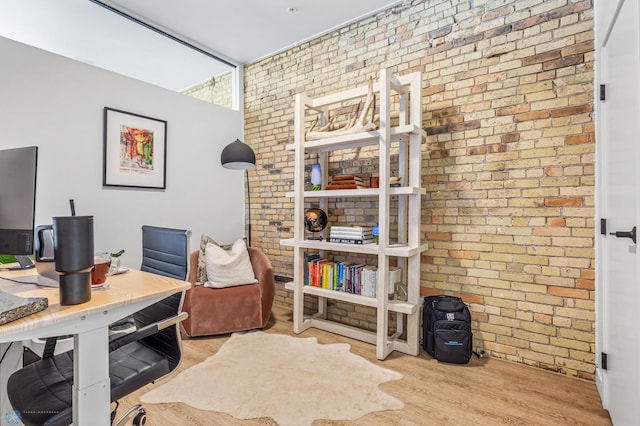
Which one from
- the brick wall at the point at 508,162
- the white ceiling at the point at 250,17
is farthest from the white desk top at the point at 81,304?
the white ceiling at the point at 250,17

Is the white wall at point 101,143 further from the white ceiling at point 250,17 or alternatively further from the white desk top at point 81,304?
the white desk top at point 81,304

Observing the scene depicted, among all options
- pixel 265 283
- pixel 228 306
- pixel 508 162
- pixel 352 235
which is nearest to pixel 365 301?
pixel 352 235

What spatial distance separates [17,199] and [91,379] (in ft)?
2.23

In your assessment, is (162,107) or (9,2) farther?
(162,107)

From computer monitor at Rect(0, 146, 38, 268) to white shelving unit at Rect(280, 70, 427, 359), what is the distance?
2.08 metres

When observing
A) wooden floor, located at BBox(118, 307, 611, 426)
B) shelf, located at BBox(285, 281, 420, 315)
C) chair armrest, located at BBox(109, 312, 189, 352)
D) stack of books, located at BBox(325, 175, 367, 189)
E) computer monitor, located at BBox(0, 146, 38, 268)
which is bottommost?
wooden floor, located at BBox(118, 307, 611, 426)

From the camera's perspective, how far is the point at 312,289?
311cm

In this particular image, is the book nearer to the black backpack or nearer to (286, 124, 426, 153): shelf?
the black backpack

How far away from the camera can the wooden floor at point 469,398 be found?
187cm

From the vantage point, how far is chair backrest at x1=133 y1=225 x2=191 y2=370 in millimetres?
1529

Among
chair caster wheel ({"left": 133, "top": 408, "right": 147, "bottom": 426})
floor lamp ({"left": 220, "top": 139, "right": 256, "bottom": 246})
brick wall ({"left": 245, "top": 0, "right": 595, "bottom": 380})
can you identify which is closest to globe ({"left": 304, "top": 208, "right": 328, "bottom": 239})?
brick wall ({"left": 245, "top": 0, "right": 595, "bottom": 380})

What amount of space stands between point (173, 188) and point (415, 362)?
2.87 meters

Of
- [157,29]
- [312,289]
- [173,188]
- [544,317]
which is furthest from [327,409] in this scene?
[157,29]

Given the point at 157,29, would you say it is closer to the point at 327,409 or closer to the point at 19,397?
the point at 19,397
